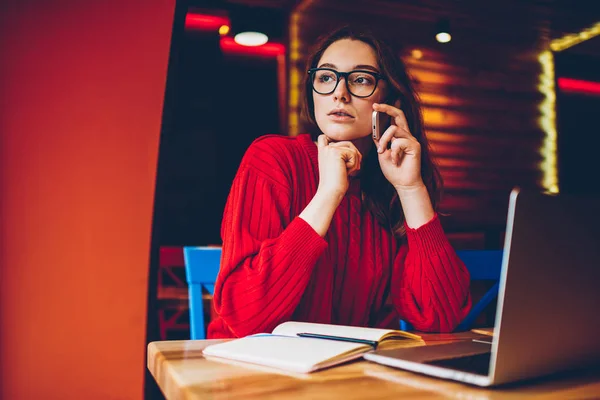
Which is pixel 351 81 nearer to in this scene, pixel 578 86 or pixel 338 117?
pixel 338 117

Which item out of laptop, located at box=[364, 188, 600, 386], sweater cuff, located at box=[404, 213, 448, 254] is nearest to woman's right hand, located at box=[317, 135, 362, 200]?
sweater cuff, located at box=[404, 213, 448, 254]

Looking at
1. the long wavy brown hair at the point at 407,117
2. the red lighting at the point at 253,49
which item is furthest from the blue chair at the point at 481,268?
the red lighting at the point at 253,49

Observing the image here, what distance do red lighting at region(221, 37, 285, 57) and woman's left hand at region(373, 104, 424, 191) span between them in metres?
3.66

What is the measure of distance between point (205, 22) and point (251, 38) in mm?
629

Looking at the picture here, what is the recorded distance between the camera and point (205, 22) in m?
4.73

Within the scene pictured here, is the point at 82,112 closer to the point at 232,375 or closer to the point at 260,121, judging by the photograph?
the point at 232,375

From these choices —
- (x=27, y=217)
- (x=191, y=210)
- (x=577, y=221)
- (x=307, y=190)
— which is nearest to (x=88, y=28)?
(x=27, y=217)

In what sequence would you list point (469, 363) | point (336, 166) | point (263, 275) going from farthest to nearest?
point (336, 166), point (263, 275), point (469, 363)

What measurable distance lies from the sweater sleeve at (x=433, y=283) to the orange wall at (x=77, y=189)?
1.03 meters

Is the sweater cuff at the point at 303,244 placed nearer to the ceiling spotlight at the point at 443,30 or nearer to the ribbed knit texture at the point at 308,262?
the ribbed knit texture at the point at 308,262

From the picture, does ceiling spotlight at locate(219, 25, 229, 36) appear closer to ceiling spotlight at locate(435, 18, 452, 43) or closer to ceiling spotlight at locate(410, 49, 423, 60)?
ceiling spotlight at locate(410, 49, 423, 60)

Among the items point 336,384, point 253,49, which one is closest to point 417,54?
point 253,49

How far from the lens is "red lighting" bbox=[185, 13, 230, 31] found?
4.67m

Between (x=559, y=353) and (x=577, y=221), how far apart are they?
6.6 inches
